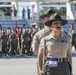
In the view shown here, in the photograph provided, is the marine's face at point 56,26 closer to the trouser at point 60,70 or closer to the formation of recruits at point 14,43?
the trouser at point 60,70

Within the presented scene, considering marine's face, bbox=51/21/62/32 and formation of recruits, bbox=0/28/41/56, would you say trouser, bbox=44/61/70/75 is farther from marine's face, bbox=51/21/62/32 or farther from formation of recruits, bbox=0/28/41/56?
formation of recruits, bbox=0/28/41/56

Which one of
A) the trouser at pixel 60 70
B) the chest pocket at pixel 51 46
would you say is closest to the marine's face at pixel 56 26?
the chest pocket at pixel 51 46

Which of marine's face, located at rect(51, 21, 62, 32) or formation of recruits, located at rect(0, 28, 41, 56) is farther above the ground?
marine's face, located at rect(51, 21, 62, 32)

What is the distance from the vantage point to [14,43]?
17.5m

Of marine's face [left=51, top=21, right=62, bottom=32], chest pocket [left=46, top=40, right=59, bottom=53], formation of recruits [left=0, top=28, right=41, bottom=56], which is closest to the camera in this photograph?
marine's face [left=51, top=21, right=62, bottom=32]

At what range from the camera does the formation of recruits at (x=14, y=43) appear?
17.2 m

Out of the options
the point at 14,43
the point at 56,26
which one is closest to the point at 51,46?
the point at 56,26

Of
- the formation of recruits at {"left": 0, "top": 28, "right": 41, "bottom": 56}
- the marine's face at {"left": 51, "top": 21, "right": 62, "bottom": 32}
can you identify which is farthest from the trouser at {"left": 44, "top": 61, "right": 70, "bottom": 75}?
the formation of recruits at {"left": 0, "top": 28, "right": 41, "bottom": 56}

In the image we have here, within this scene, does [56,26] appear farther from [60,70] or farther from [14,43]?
[14,43]

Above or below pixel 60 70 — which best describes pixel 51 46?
above

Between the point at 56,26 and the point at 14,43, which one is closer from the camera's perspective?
the point at 56,26

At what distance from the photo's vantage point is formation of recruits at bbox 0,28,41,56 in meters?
17.2

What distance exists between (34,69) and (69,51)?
6819mm

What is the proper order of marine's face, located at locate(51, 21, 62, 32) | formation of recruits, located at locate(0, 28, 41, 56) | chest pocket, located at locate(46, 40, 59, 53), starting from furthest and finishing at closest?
formation of recruits, located at locate(0, 28, 41, 56)
chest pocket, located at locate(46, 40, 59, 53)
marine's face, located at locate(51, 21, 62, 32)
